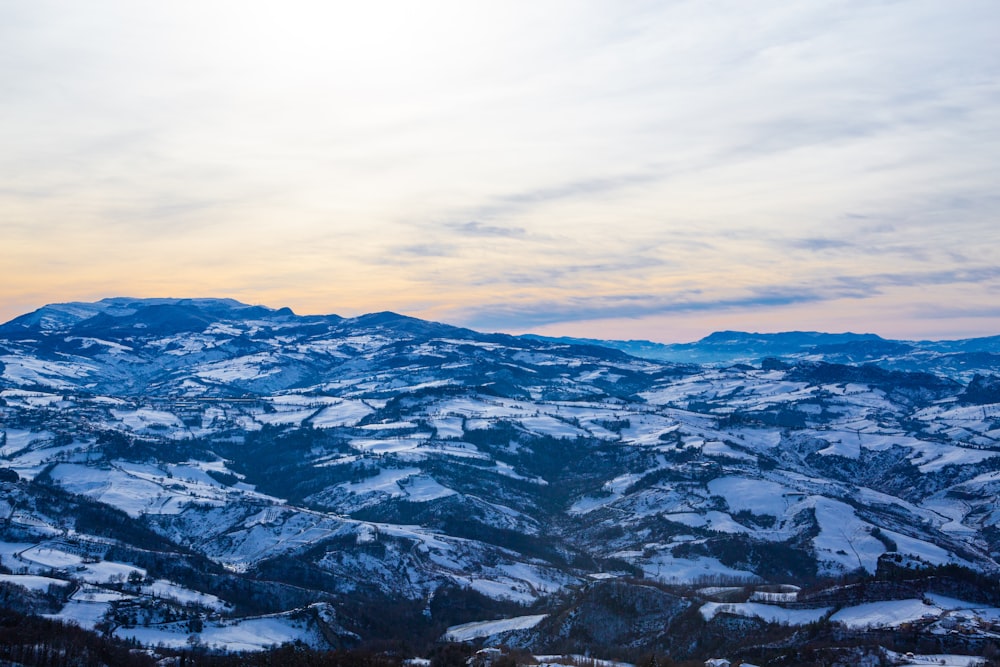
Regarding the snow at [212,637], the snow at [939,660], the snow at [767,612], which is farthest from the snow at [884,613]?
the snow at [212,637]

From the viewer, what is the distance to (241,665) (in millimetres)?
156875

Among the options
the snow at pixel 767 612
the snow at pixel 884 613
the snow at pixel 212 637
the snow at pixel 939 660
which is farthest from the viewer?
the snow at pixel 212 637

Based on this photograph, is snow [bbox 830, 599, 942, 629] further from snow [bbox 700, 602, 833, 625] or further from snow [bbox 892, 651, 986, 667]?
snow [bbox 892, 651, 986, 667]

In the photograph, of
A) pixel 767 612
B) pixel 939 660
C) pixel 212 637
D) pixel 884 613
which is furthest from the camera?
pixel 212 637

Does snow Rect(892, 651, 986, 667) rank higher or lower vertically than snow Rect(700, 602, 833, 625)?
higher

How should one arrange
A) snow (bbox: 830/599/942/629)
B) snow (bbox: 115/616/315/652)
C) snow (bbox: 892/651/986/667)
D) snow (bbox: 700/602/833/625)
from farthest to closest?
snow (bbox: 115/616/315/652)
snow (bbox: 700/602/833/625)
snow (bbox: 830/599/942/629)
snow (bbox: 892/651/986/667)

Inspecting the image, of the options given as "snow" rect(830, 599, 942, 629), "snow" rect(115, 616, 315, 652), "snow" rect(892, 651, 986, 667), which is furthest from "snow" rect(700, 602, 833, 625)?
"snow" rect(115, 616, 315, 652)

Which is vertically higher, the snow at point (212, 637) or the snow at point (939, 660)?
the snow at point (939, 660)

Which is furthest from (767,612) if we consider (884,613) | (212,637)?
(212,637)

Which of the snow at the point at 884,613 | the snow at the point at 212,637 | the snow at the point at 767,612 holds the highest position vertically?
the snow at the point at 884,613

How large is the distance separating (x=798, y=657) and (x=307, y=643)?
99.8 metres

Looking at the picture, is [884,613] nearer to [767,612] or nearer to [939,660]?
[767,612]

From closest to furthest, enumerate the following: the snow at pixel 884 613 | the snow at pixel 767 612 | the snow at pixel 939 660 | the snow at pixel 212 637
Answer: the snow at pixel 939 660 < the snow at pixel 884 613 < the snow at pixel 767 612 < the snow at pixel 212 637

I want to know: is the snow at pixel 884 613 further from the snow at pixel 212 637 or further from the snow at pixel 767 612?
the snow at pixel 212 637
